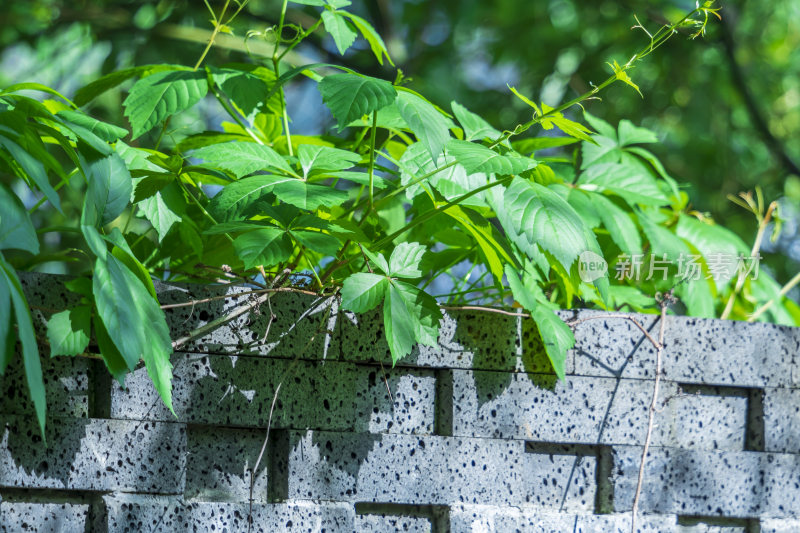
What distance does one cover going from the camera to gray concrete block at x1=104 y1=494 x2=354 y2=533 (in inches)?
38.3

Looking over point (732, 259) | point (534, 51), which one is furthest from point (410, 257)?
point (534, 51)

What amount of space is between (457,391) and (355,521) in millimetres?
241

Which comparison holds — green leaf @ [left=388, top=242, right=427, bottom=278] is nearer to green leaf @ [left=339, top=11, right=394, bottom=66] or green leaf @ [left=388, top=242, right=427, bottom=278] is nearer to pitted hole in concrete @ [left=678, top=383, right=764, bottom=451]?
green leaf @ [left=339, top=11, right=394, bottom=66]

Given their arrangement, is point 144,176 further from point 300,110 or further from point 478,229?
point 300,110

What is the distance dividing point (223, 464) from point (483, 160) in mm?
552

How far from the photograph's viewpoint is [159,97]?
1065mm

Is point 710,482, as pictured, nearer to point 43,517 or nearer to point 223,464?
point 223,464

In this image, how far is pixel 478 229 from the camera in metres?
1.04

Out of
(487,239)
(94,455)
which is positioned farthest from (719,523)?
(94,455)

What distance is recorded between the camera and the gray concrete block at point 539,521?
1.11 metres

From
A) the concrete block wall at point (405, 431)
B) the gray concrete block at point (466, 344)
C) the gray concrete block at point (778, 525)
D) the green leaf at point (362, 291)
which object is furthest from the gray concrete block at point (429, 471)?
the gray concrete block at point (778, 525)

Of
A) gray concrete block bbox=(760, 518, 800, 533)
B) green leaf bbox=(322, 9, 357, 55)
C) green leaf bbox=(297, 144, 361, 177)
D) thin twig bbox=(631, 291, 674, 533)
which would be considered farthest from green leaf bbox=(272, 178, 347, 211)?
gray concrete block bbox=(760, 518, 800, 533)

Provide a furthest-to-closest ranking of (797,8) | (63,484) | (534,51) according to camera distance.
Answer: (797,8) → (534,51) → (63,484)

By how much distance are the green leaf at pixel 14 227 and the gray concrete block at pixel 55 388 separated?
0.29 metres
